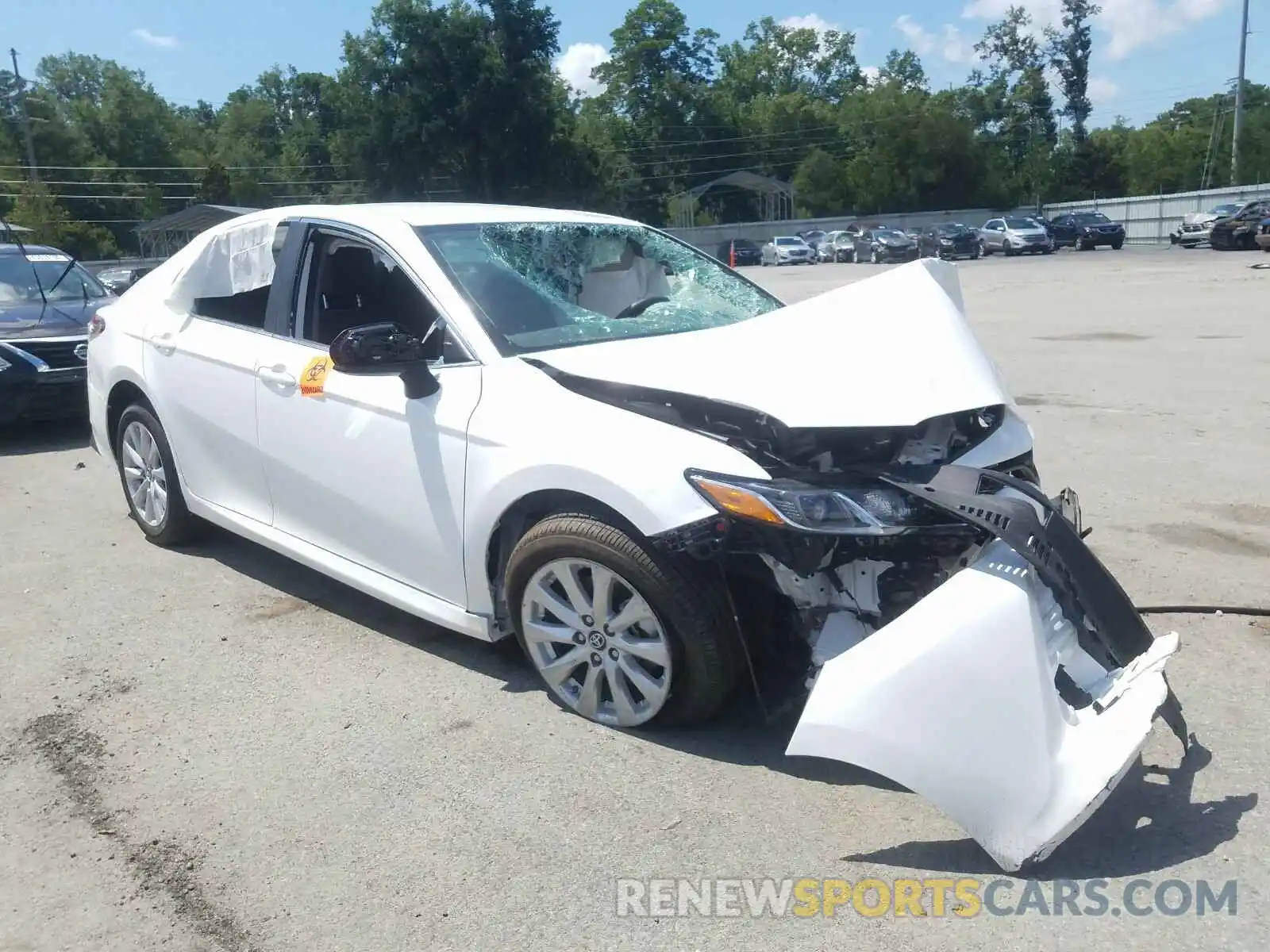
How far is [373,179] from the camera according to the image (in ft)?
199

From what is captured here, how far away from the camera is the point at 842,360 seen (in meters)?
3.65

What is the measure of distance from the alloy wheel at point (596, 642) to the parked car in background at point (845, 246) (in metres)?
47.0

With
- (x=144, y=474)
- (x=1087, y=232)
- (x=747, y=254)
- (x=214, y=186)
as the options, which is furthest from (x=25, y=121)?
(x=144, y=474)

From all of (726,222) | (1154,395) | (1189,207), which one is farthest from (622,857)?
(726,222)

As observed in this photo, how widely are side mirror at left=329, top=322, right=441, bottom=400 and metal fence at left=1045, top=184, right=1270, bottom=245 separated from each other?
170 feet

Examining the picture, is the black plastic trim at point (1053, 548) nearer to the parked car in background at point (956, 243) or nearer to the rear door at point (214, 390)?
the rear door at point (214, 390)

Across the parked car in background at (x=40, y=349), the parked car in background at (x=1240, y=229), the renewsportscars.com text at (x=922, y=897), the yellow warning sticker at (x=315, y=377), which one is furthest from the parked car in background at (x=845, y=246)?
the renewsportscars.com text at (x=922, y=897)

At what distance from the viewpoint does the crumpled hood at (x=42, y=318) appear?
29.8 feet

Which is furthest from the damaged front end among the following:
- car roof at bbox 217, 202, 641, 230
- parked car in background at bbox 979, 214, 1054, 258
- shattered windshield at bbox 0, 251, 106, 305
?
parked car in background at bbox 979, 214, 1054, 258

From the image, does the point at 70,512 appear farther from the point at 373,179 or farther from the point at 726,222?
the point at 726,222

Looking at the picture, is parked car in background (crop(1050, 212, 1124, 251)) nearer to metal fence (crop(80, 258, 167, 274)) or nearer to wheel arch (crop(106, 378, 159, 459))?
metal fence (crop(80, 258, 167, 274))

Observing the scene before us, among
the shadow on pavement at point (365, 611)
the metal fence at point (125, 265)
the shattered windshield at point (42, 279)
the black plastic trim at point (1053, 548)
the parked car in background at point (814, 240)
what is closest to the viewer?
the black plastic trim at point (1053, 548)

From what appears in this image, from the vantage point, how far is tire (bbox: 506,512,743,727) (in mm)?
3488

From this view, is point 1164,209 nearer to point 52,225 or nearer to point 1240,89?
point 1240,89
